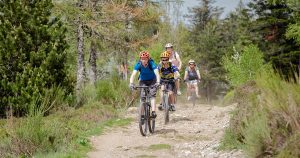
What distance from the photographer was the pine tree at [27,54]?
42.9ft

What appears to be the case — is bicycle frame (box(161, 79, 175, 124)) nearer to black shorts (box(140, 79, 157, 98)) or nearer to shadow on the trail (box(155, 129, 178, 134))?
shadow on the trail (box(155, 129, 178, 134))

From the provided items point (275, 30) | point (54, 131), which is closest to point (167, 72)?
point (54, 131)

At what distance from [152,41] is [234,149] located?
1427cm

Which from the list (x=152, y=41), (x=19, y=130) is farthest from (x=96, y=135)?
(x=152, y=41)

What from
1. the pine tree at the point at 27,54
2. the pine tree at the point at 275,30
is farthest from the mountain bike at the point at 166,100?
the pine tree at the point at 275,30

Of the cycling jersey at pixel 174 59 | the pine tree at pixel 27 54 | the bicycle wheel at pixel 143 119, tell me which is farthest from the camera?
the cycling jersey at pixel 174 59

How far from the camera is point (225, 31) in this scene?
2482 inches

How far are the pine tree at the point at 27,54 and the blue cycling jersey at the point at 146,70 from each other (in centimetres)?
357

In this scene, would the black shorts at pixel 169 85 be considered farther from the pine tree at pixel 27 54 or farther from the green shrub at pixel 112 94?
the green shrub at pixel 112 94

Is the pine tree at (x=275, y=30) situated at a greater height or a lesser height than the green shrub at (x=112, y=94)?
greater

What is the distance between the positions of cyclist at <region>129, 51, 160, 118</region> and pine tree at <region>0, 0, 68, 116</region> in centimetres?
356

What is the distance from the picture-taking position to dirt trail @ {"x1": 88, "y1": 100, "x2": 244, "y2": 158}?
8609 millimetres

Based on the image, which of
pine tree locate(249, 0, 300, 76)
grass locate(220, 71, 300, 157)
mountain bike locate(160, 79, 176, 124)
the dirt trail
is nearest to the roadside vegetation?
grass locate(220, 71, 300, 157)

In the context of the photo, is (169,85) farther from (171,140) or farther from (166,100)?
(171,140)
